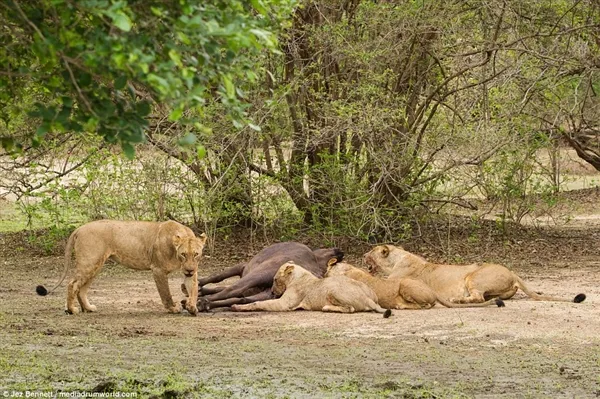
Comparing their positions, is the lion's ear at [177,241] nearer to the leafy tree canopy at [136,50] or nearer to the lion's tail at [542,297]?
the lion's tail at [542,297]

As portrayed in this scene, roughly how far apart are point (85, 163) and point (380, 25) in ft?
13.8

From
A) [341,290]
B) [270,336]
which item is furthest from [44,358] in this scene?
[341,290]

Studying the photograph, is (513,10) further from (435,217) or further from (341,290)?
(341,290)

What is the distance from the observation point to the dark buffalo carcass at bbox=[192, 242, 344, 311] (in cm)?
1154

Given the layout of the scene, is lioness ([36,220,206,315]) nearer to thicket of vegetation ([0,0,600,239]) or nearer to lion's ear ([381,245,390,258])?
lion's ear ([381,245,390,258])

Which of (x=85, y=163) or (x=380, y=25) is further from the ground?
(x=380, y=25)

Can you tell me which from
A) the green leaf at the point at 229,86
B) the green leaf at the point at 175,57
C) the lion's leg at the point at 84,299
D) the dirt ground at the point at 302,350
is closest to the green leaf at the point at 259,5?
the green leaf at the point at 229,86

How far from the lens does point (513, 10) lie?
47.5 feet

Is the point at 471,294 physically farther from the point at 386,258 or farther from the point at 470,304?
the point at 386,258

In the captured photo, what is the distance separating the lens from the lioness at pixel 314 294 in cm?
1086

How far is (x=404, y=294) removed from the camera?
1102 cm

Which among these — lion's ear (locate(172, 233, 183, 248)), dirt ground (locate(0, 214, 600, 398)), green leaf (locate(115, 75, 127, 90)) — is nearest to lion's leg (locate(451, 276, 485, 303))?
dirt ground (locate(0, 214, 600, 398))

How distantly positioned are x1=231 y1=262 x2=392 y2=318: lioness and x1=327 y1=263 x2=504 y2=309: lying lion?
0.13 metres

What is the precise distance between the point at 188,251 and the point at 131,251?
63cm
